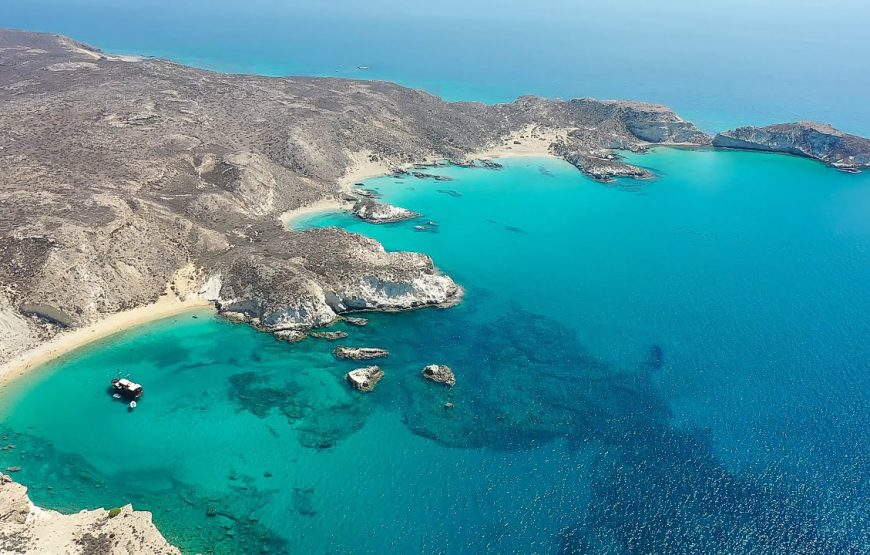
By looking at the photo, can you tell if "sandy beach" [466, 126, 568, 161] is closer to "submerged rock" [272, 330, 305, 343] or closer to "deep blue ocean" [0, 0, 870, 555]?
"deep blue ocean" [0, 0, 870, 555]

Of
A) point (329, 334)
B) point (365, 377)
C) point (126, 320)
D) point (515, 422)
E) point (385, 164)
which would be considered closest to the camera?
point (515, 422)

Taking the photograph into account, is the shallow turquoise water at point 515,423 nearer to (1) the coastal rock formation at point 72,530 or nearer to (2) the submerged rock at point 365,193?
(1) the coastal rock formation at point 72,530

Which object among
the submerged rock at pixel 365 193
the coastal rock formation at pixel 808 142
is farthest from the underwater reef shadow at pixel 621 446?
the coastal rock formation at pixel 808 142

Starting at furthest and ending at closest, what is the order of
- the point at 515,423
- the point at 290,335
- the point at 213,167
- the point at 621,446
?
the point at 213,167, the point at 290,335, the point at 515,423, the point at 621,446

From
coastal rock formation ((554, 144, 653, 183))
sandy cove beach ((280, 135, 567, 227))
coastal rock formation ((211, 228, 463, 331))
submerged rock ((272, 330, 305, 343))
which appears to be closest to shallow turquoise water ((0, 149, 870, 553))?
submerged rock ((272, 330, 305, 343))

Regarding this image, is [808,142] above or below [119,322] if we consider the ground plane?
above

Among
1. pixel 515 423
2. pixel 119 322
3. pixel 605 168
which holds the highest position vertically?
pixel 605 168

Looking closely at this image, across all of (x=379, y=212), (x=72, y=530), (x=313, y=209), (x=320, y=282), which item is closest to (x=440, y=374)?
(x=320, y=282)

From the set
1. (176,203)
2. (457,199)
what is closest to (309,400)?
(176,203)

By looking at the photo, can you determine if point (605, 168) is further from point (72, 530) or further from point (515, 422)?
point (72, 530)
